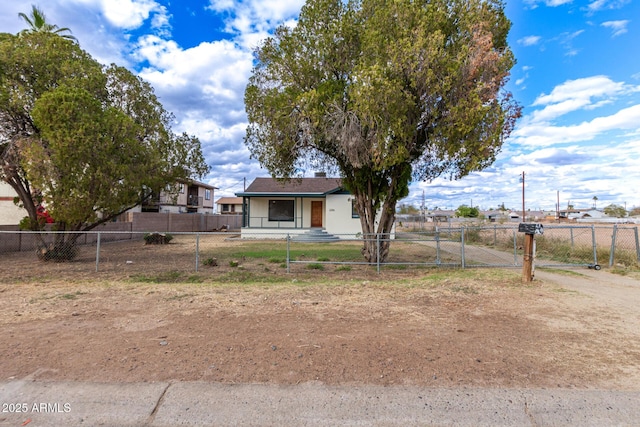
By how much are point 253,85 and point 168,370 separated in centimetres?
1025

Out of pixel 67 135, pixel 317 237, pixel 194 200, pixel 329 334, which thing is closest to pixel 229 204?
pixel 194 200

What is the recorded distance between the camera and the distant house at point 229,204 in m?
63.0

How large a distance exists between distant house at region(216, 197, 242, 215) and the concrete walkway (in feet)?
196

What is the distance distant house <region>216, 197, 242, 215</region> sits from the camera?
63.0m

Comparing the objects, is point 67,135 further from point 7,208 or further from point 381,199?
point 7,208

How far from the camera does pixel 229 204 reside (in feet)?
210

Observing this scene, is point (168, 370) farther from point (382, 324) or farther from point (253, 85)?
point (253, 85)

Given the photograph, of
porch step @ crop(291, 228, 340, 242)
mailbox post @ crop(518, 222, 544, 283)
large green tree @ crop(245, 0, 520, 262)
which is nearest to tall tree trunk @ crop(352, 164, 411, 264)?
large green tree @ crop(245, 0, 520, 262)

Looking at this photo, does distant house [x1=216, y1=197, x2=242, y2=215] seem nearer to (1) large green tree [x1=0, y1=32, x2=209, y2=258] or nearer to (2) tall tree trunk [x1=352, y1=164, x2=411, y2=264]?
(1) large green tree [x1=0, y1=32, x2=209, y2=258]

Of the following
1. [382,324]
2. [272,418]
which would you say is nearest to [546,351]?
[382,324]

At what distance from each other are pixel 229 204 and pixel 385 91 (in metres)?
58.6

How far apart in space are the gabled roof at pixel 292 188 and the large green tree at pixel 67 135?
444 inches

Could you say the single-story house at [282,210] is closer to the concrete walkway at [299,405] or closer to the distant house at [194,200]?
the distant house at [194,200]

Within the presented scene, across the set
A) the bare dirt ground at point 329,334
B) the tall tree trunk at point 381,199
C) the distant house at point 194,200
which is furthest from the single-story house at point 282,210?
the distant house at point 194,200
